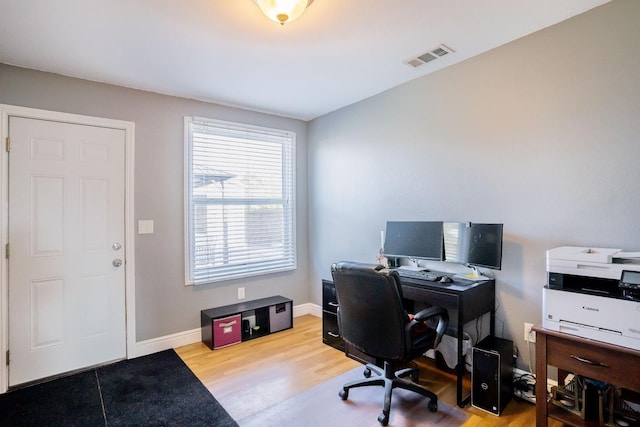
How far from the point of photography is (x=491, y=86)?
2.43 metres

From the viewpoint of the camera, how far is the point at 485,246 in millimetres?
2299

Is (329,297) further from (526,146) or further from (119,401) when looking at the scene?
(526,146)

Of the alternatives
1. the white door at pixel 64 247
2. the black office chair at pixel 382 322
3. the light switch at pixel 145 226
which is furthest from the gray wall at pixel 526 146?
the white door at pixel 64 247

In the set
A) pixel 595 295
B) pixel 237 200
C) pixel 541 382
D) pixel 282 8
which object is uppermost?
pixel 282 8

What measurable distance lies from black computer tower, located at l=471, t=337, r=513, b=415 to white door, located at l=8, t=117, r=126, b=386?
9.56ft

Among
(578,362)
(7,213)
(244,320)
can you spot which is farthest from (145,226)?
(578,362)

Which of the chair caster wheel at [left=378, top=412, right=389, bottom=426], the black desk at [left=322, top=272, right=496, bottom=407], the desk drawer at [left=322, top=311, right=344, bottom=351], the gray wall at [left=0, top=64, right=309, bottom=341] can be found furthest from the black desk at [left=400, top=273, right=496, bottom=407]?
the gray wall at [left=0, top=64, right=309, bottom=341]

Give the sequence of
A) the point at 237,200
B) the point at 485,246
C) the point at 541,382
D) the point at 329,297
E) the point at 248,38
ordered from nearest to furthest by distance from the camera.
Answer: the point at 541,382
the point at 248,38
the point at 485,246
the point at 329,297
the point at 237,200

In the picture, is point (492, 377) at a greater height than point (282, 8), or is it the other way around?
point (282, 8)

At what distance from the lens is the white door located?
98.1 inches

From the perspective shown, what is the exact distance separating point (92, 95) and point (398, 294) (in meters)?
2.99

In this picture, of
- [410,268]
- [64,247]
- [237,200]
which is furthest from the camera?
[237,200]

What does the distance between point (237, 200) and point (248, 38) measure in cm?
182

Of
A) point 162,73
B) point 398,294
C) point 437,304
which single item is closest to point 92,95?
point 162,73
